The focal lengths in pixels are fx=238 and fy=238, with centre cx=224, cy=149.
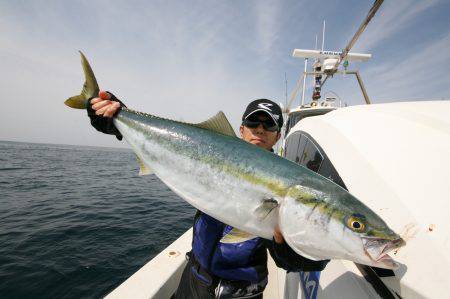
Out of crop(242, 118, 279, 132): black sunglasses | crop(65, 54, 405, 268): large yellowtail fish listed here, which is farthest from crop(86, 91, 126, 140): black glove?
crop(242, 118, 279, 132): black sunglasses

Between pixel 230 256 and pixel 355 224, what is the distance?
4.26 ft

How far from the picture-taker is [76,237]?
8734mm

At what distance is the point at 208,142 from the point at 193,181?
1.30ft

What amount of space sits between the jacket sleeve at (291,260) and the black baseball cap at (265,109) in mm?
1464

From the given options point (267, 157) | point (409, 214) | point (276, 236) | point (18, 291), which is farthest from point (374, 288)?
point (18, 291)

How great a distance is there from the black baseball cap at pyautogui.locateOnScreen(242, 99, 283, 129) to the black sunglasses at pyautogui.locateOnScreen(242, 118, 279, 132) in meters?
0.05

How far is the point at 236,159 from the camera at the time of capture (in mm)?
2137

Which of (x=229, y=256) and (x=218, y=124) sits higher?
(x=218, y=124)

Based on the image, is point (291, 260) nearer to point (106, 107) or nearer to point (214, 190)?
point (214, 190)

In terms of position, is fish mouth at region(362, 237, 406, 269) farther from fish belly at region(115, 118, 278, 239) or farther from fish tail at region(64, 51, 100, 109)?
fish tail at region(64, 51, 100, 109)

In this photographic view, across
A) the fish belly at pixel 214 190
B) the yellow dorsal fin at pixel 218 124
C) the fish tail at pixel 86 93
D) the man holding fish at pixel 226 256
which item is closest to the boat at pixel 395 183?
the man holding fish at pixel 226 256

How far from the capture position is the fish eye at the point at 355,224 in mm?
1714

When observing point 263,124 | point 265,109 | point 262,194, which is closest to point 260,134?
point 263,124

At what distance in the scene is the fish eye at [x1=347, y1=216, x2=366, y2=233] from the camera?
1.71 meters
